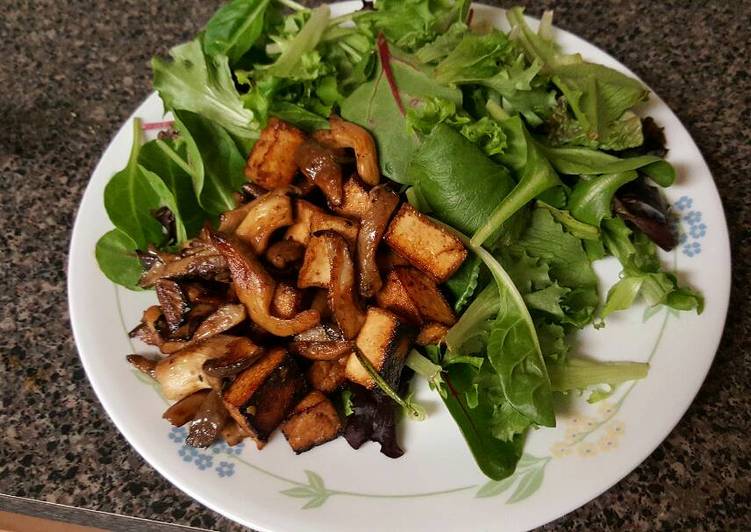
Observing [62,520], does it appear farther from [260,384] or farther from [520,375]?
[520,375]

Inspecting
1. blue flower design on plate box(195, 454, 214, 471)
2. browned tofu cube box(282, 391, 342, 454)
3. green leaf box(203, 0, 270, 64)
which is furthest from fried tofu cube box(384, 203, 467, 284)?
green leaf box(203, 0, 270, 64)

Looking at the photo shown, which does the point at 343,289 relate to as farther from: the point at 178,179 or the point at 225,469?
the point at 178,179

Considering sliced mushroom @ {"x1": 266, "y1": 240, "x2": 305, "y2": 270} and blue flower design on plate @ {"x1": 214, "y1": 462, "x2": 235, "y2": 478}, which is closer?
blue flower design on plate @ {"x1": 214, "y1": 462, "x2": 235, "y2": 478}

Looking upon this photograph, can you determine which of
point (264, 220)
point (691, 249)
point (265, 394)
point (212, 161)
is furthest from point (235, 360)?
point (691, 249)

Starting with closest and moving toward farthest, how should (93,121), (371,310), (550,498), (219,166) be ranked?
(550,498)
(371,310)
(219,166)
(93,121)

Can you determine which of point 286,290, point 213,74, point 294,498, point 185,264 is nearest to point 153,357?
point 185,264

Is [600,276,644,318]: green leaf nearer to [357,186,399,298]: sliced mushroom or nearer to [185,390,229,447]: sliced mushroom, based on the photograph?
[357,186,399,298]: sliced mushroom

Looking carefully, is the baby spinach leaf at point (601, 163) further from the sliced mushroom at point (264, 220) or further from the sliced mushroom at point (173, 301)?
the sliced mushroom at point (173, 301)
